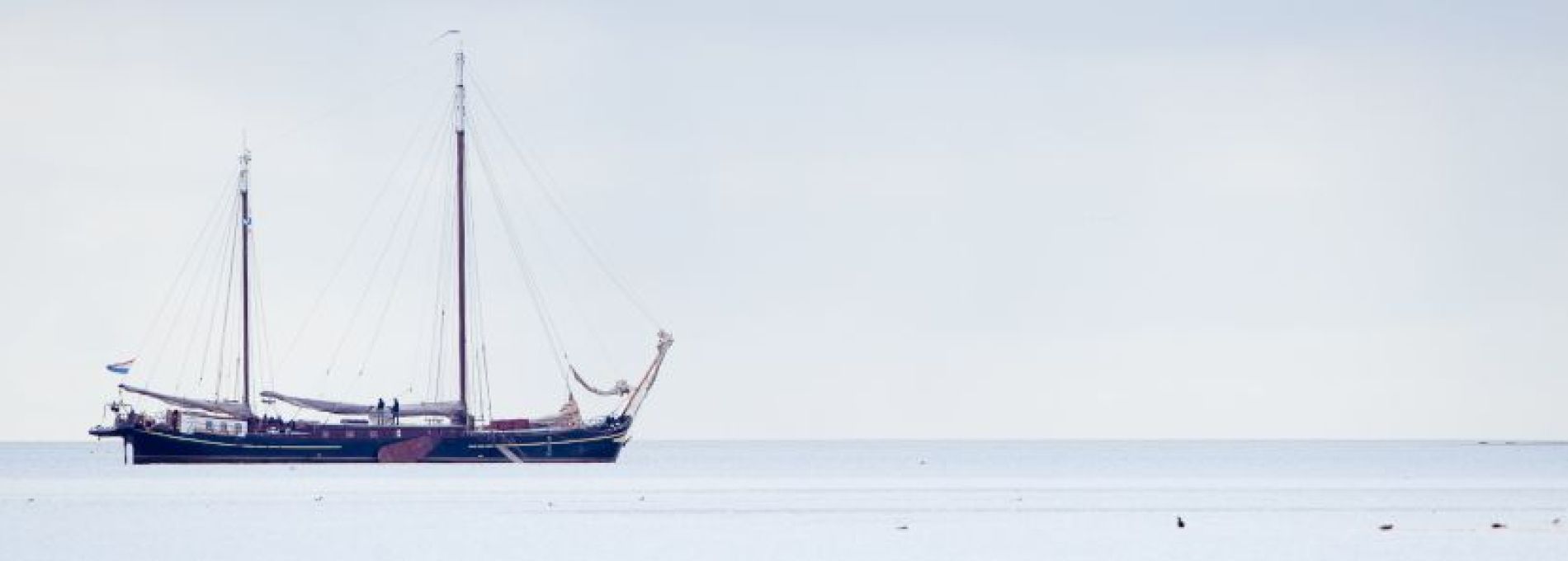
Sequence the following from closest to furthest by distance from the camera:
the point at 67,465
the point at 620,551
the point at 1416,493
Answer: the point at 620,551, the point at 1416,493, the point at 67,465

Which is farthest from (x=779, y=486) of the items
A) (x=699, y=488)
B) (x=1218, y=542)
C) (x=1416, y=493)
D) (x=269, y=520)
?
(x=1218, y=542)

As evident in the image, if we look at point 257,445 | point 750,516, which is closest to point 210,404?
point 257,445

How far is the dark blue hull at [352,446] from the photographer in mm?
146875

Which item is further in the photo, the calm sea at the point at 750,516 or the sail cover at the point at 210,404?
the sail cover at the point at 210,404

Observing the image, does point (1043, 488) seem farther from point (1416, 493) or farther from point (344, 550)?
point (344, 550)

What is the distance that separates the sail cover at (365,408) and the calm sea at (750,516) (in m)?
3.03

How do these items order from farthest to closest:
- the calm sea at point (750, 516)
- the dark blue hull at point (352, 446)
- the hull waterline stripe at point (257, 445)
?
the dark blue hull at point (352, 446) → the hull waterline stripe at point (257, 445) → the calm sea at point (750, 516)

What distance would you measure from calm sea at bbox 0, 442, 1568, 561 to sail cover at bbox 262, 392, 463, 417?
3.03 m

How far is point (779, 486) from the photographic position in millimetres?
137625

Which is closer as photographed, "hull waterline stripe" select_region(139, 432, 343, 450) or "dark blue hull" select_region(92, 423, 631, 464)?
"hull waterline stripe" select_region(139, 432, 343, 450)

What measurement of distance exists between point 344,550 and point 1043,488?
63068 mm

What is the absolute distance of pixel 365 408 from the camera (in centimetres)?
15150

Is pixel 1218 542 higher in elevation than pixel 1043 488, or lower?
lower

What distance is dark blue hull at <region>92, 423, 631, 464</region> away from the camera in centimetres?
14688
